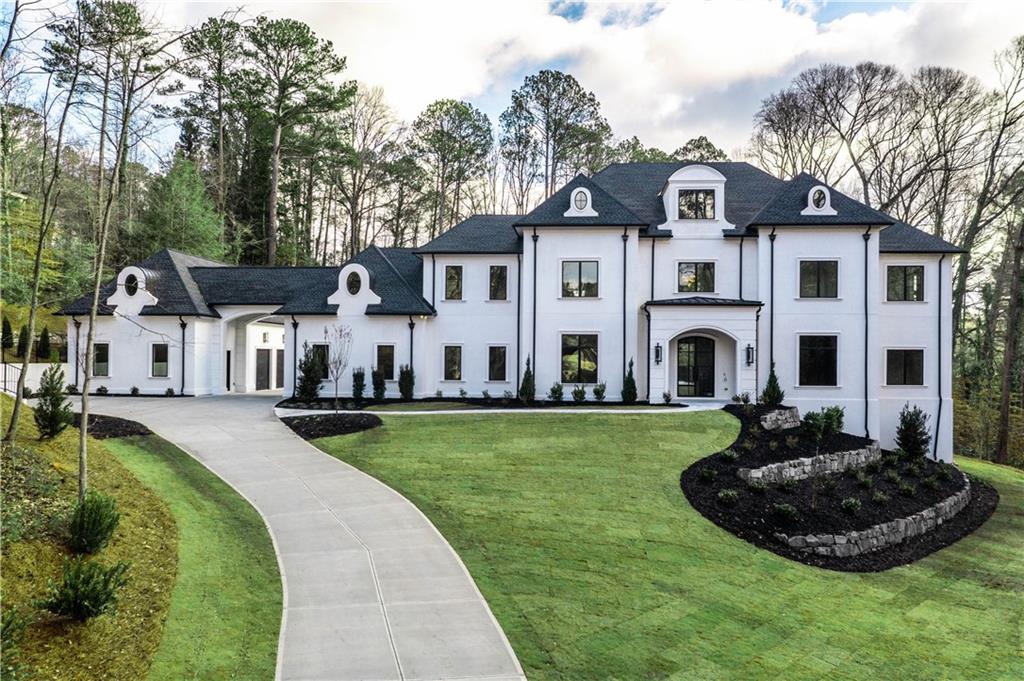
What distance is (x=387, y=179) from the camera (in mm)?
39375

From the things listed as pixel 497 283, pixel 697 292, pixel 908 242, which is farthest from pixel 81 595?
pixel 908 242

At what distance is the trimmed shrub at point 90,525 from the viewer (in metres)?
7.37

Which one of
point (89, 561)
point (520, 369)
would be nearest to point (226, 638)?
point (89, 561)

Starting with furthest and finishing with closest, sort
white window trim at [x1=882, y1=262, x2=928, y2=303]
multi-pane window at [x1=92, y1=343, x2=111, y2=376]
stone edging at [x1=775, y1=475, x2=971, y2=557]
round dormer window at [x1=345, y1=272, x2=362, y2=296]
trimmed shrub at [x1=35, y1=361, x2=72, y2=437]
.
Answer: multi-pane window at [x1=92, y1=343, x2=111, y2=376], round dormer window at [x1=345, y1=272, x2=362, y2=296], white window trim at [x1=882, y1=262, x2=928, y2=303], stone edging at [x1=775, y1=475, x2=971, y2=557], trimmed shrub at [x1=35, y1=361, x2=72, y2=437]

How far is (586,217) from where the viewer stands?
2145cm

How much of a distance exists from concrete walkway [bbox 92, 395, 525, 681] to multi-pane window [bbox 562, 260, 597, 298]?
1137 cm

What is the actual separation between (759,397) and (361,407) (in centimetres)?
1451

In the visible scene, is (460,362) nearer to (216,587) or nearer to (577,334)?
(577,334)

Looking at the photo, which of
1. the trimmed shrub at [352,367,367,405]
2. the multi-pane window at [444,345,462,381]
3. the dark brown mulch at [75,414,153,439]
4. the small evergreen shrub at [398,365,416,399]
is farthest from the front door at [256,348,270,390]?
the dark brown mulch at [75,414,153,439]

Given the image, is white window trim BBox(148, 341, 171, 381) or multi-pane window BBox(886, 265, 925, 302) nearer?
multi-pane window BBox(886, 265, 925, 302)

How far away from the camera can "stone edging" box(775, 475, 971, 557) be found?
1105 centimetres

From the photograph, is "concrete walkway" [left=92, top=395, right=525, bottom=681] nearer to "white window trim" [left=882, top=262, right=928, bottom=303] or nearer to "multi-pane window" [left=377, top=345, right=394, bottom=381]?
"multi-pane window" [left=377, top=345, right=394, bottom=381]

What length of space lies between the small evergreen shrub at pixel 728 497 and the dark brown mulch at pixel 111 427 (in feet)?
48.5

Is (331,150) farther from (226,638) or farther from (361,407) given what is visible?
(226,638)
